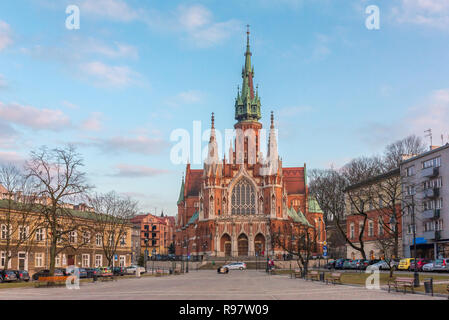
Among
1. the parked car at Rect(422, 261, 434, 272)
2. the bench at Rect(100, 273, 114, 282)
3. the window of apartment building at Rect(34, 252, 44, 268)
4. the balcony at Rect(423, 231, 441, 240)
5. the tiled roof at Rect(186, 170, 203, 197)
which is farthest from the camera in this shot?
the tiled roof at Rect(186, 170, 203, 197)

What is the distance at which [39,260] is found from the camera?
212 feet

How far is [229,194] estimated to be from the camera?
339ft

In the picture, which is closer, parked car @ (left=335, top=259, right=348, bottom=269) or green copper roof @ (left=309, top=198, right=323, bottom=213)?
parked car @ (left=335, top=259, right=348, bottom=269)

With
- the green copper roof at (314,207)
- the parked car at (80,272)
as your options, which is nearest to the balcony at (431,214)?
the parked car at (80,272)

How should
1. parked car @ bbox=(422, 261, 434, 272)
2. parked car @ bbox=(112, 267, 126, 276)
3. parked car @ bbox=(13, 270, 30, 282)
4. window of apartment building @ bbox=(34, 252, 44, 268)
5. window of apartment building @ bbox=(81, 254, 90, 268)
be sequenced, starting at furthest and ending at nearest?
window of apartment building @ bbox=(81, 254, 90, 268) < window of apartment building @ bbox=(34, 252, 44, 268) < parked car @ bbox=(112, 267, 126, 276) < parked car @ bbox=(13, 270, 30, 282) < parked car @ bbox=(422, 261, 434, 272)

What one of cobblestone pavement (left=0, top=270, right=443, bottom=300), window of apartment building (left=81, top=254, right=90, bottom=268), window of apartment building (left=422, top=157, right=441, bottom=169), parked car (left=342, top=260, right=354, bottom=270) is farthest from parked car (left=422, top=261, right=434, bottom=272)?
window of apartment building (left=81, top=254, right=90, bottom=268)

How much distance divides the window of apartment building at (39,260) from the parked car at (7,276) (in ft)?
62.8

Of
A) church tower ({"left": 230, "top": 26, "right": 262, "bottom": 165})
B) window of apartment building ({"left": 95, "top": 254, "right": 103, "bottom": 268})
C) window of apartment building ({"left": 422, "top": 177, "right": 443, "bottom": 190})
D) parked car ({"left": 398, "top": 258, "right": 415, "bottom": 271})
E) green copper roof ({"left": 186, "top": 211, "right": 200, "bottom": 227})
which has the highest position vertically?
church tower ({"left": 230, "top": 26, "right": 262, "bottom": 165})

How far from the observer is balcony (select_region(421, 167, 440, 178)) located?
61.2 metres

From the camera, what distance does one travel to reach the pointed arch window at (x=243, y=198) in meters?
103

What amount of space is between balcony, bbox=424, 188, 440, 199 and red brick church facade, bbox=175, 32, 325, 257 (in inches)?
1333

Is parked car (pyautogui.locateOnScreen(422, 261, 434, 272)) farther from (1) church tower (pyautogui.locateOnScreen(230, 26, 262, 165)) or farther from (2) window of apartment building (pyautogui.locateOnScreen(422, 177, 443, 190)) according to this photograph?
(1) church tower (pyautogui.locateOnScreen(230, 26, 262, 165))

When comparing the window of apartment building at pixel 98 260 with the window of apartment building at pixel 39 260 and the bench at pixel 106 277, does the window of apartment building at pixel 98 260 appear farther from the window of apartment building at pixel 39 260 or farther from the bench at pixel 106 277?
the bench at pixel 106 277
